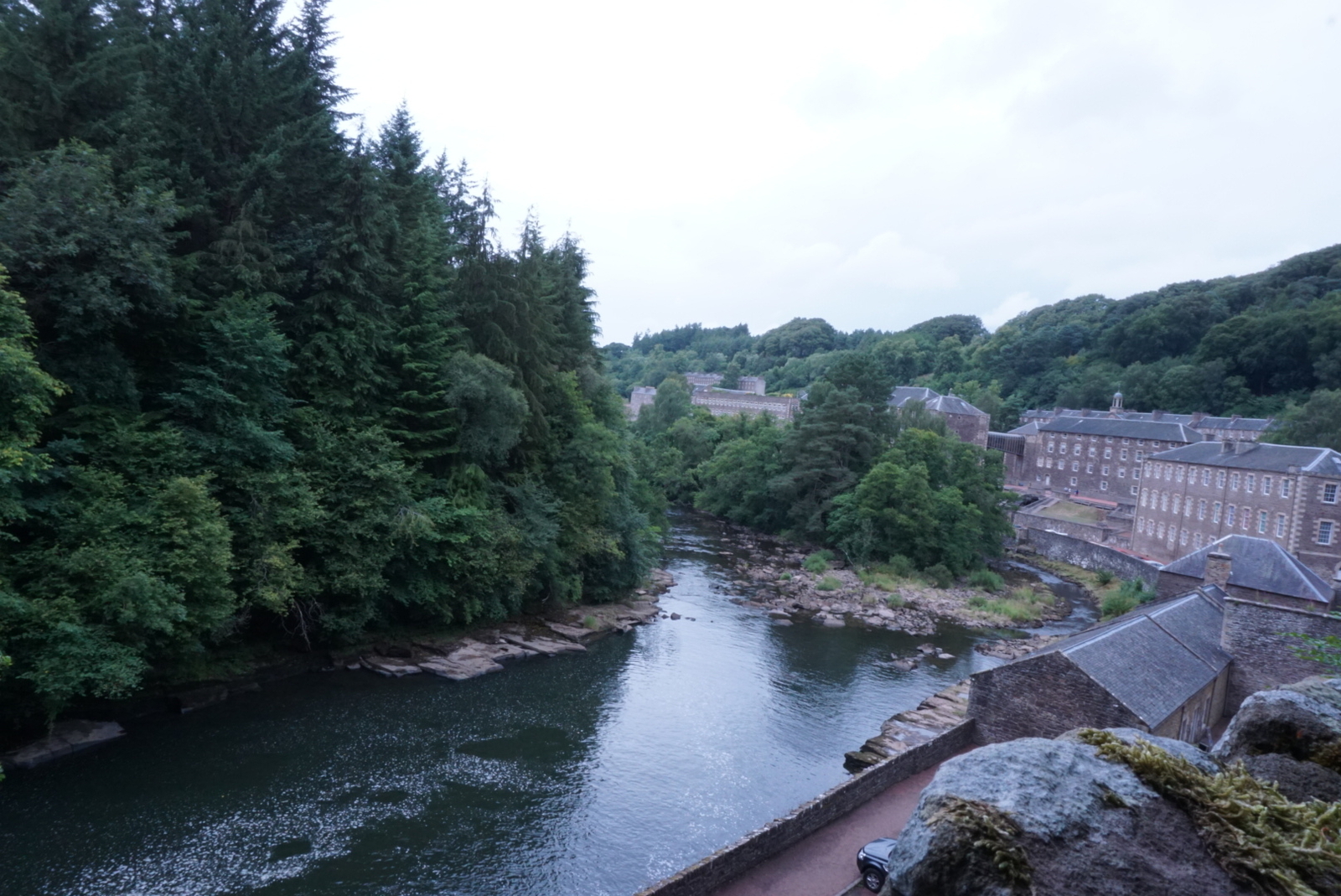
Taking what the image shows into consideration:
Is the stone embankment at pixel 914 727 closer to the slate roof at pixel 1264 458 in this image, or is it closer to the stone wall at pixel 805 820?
the stone wall at pixel 805 820

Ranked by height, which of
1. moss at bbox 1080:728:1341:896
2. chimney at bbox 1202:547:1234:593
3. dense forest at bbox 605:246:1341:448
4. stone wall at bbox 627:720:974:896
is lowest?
stone wall at bbox 627:720:974:896

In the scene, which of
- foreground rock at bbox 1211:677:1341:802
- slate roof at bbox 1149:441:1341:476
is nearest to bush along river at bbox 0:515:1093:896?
foreground rock at bbox 1211:677:1341:802

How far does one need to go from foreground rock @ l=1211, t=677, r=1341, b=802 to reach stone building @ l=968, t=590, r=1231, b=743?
11300 millimetres

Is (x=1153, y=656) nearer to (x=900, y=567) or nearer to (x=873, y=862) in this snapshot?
(x=873, y=862)

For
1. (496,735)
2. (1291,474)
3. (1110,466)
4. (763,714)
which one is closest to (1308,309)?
(1110,466)

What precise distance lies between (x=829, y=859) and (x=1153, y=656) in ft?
32.3

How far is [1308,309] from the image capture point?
2768 inches

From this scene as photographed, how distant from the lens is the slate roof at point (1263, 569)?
22688 mm

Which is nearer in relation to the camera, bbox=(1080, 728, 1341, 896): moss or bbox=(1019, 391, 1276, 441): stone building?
bbox=(1080, 728, 1341, 896): moss

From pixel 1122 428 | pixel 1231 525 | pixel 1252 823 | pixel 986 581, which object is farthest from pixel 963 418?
pixel 1252 823

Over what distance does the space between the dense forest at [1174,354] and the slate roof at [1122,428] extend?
701 centimetres

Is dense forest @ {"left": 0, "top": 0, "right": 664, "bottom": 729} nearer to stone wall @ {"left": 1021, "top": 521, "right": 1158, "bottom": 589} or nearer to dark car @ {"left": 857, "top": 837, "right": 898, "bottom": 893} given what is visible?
dark car @ {"left": 857, "top": 837, "right": 898, "bottom": 893}

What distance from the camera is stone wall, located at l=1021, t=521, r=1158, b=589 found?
3887 centimetres

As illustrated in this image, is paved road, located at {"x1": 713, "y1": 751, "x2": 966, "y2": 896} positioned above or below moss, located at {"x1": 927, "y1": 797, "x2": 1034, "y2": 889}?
below
